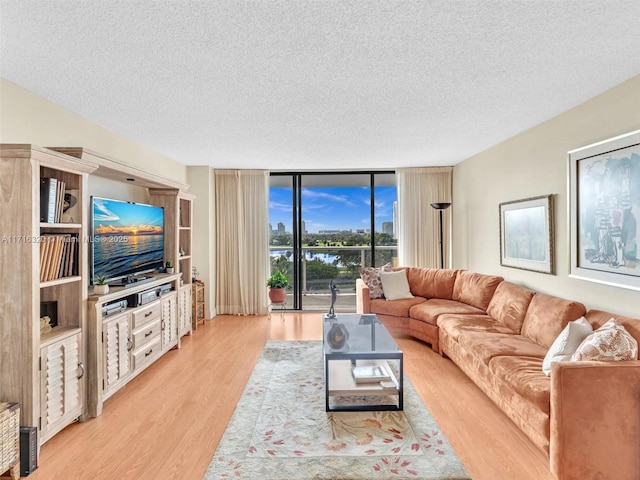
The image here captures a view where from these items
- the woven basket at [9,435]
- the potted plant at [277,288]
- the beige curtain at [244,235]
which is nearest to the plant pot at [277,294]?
the potted plant at [277,288]

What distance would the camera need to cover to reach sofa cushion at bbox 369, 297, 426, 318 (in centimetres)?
459

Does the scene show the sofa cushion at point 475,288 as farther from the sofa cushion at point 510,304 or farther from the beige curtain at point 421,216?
the beige curtain at point 421,216

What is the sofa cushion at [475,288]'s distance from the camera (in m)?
4.21

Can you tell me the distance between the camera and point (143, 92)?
2.70 meters

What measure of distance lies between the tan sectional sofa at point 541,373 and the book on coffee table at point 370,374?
801mm

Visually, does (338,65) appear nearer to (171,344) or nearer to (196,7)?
(196,7)

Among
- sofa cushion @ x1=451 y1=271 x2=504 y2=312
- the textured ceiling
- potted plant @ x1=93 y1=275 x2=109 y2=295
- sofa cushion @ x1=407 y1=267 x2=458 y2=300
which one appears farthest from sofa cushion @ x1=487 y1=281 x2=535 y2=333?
potted plant @ x1=93 y1=275 x2=109 y2=295

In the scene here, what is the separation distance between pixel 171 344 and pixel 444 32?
3.93m

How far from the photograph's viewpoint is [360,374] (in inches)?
110

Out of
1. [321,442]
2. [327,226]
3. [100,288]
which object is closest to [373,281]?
[327,226]

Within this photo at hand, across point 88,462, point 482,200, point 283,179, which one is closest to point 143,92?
point 88,462

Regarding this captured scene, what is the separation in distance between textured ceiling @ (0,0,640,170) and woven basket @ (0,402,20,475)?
2.09 m

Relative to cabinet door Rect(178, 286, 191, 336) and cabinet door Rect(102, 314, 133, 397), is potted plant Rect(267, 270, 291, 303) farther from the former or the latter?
cabinet door Rect(102, 314, 133, 397)

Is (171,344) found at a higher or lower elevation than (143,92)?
lower
